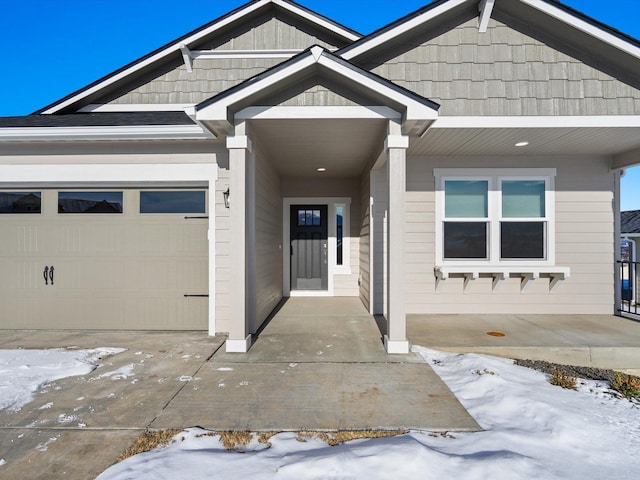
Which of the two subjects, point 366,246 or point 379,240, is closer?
point 379,240

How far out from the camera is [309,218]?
291 inches

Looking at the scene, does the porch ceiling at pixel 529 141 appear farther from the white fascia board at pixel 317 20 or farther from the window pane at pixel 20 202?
the window pane at pixel 20 202

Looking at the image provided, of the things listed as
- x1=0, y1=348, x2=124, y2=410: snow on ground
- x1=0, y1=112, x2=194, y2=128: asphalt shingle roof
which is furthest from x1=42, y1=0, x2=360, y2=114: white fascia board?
x1=0, y1=348, x2=124, y2=410: snow on ground

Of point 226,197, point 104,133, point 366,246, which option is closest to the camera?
point 104,133

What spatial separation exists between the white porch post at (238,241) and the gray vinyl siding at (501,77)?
209 centimetres

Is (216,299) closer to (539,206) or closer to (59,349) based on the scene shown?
(59,349)

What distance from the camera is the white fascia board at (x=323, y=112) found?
12.0 ft

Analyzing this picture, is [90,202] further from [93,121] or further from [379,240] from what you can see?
[379,240]

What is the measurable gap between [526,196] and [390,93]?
3.40m

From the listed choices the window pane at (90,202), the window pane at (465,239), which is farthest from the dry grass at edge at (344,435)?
the window pane at (90,202)

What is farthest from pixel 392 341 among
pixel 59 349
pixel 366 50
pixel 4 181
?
pixel 4 181

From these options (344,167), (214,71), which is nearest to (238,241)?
(344,167)

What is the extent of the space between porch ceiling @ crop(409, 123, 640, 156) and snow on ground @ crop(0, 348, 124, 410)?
15.8 feet

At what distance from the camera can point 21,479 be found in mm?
1817
